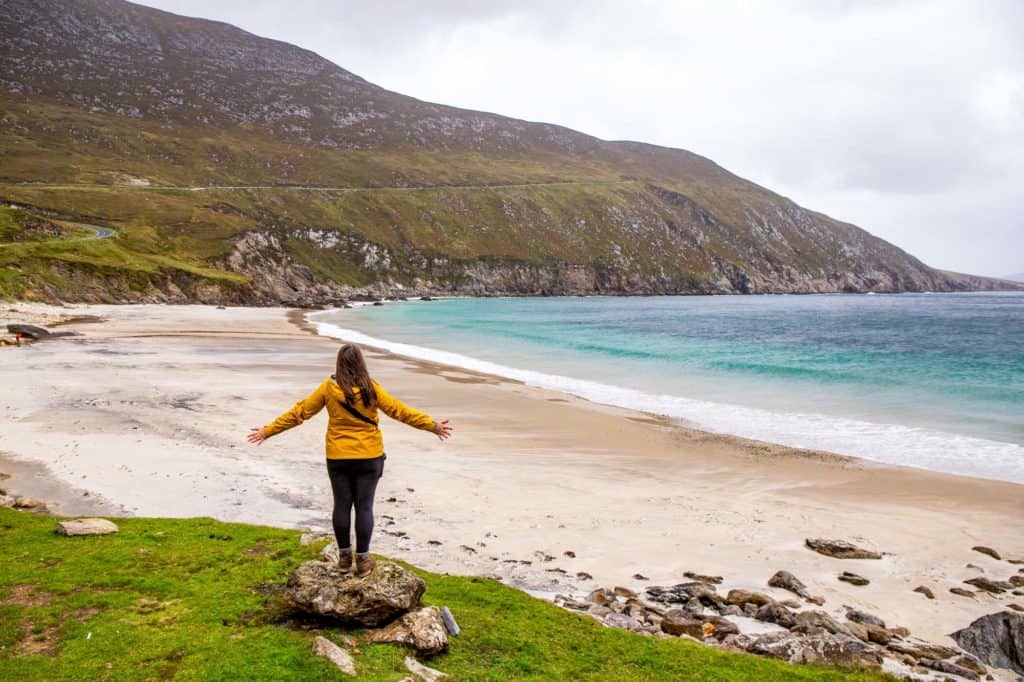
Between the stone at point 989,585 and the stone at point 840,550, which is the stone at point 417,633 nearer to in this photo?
the stone at point 840,550

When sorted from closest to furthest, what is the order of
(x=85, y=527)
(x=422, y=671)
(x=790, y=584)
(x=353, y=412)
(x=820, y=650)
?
(x=422, y=671) < (x=353, y=412) < (x=820, y=650) < (x=85, y=527) < (x=790, y=584)

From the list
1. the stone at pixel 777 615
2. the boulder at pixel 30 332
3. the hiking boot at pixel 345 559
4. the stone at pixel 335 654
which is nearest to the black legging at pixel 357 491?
the hiking boot at pixel 345 559

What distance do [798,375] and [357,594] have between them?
121ft

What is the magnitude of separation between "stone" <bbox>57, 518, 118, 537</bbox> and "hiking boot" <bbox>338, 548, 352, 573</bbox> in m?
4.98

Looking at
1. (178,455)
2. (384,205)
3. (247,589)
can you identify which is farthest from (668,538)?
(384,205)

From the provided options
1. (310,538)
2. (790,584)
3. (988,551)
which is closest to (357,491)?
(310,538)

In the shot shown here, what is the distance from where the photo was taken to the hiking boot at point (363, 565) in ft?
24.9

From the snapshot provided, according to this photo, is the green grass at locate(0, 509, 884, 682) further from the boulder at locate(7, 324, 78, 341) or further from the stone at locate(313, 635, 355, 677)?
the boulder at locate(7, 324, 78, 341)

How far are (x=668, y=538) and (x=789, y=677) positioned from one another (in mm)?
5678

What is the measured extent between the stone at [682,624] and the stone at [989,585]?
19.7 feet

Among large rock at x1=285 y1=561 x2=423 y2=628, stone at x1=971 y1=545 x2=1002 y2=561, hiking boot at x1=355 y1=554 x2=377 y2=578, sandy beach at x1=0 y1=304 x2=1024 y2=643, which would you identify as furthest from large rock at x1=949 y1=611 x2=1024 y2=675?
hiking boot at x1=355 y1=554 x2=377 y2=578

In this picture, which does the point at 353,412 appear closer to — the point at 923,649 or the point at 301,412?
the point at 301,412

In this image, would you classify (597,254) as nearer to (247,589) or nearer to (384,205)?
(384,205)

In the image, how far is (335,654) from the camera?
22.0ft
